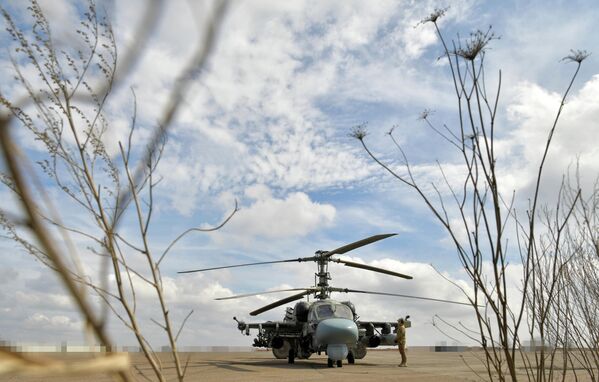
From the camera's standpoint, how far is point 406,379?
1251 centimetres

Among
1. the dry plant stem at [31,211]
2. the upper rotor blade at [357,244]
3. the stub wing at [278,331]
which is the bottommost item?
the stub wing at [278,331]

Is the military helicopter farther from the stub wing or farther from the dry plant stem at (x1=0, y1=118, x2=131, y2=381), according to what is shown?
the dry plant stem at (x1=0, y1=118, x2=131, y2=381)

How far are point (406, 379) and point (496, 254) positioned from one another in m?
11.4

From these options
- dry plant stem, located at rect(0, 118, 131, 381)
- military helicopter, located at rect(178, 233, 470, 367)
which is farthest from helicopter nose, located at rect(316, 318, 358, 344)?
dry plant stem, located at rect(0, 118, 131, 381)

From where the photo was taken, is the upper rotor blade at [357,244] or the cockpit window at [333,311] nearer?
the upper rotor blade at [357,244]

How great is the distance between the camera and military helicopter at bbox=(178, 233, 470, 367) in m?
15.6

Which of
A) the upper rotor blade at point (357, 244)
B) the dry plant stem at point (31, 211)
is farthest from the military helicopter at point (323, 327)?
the dry plant stem at point (31, 211)

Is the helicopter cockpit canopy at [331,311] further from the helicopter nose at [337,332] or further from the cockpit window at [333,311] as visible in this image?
the helicopter nose at [337,332]

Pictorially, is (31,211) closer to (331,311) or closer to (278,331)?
(331,311)

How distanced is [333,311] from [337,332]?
159 centimetres

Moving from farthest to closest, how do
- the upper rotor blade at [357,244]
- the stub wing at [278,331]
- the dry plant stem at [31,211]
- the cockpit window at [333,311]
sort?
1. the stub wing at [278,331]
2. the cockpit window at [333,311]
3. the upper rotor blade at [357,244]
4. the dry plant stem at [31,211]

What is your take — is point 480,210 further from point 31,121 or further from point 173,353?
point 31,121

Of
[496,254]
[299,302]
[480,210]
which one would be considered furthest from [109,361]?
[299,302]

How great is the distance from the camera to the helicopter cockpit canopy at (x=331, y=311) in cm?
1694
